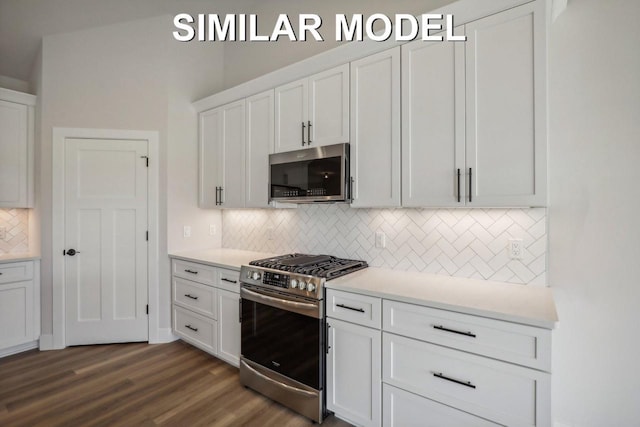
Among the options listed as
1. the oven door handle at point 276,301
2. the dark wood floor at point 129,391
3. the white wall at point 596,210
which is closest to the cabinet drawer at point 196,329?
the dark wood floor at point 129,391

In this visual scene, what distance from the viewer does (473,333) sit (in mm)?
1517

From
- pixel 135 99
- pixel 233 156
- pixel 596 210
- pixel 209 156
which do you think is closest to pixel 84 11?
pixel 135 99

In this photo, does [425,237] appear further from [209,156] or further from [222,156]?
[209,156]

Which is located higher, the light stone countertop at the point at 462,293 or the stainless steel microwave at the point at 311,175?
the stainless steel microwave at the point at 311,175

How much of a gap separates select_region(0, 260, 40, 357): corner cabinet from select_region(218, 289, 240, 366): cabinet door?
1.89m

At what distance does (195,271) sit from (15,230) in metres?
2.09

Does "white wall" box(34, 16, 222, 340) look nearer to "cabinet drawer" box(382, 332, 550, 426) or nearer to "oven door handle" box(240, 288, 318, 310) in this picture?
"oven door handle" box(240, 288, 318, 310)

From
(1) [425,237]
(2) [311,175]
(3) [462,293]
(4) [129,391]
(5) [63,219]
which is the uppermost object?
(2) [311,175]

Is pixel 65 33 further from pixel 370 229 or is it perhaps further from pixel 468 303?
pixel 468 303

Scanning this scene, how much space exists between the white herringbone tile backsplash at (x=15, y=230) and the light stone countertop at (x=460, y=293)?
137 inches

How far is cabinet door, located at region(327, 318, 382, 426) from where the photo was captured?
183 centimetres

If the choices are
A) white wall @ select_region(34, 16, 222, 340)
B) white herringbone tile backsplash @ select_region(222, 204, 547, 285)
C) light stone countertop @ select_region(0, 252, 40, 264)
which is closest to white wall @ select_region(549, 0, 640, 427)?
white herringbone tile backsplash @ select_region(222, 204, 547, 285)

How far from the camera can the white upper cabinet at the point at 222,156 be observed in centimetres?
302

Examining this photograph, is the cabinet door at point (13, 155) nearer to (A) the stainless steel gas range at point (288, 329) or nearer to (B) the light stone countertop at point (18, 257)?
(B) the light stone countertop at point (18, 257)
